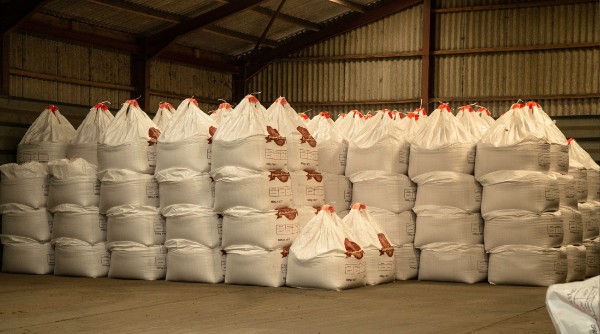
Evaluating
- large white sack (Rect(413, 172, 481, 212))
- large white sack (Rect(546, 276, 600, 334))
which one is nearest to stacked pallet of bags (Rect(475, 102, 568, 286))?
large white sack (Rect(413, 172, 481, 212))

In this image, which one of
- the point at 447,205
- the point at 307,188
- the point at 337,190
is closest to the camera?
the point at 307,188

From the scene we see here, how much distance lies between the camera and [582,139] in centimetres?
1520

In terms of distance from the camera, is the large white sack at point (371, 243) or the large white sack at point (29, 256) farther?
the large white sack at point (29, 256)

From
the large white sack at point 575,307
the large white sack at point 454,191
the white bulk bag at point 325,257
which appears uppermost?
the large white sack at point 454,191

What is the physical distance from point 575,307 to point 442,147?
5.53 meters

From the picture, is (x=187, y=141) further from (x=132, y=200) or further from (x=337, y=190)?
(x=337, y=190)

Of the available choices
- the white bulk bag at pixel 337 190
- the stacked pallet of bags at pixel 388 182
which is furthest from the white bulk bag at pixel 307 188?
the stacked pallet of bags at pixel 388 182

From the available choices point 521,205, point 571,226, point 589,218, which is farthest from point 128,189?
point 589,218

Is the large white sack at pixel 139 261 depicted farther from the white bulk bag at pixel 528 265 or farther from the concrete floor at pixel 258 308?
the white bulk bag at pixel 528 265

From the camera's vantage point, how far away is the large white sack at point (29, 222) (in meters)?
9.12

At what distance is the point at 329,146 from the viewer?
9141 millimetres

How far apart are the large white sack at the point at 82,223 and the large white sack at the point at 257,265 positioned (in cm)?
154

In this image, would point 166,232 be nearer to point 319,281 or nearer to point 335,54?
point 319,281

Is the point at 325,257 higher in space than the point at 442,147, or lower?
lower
